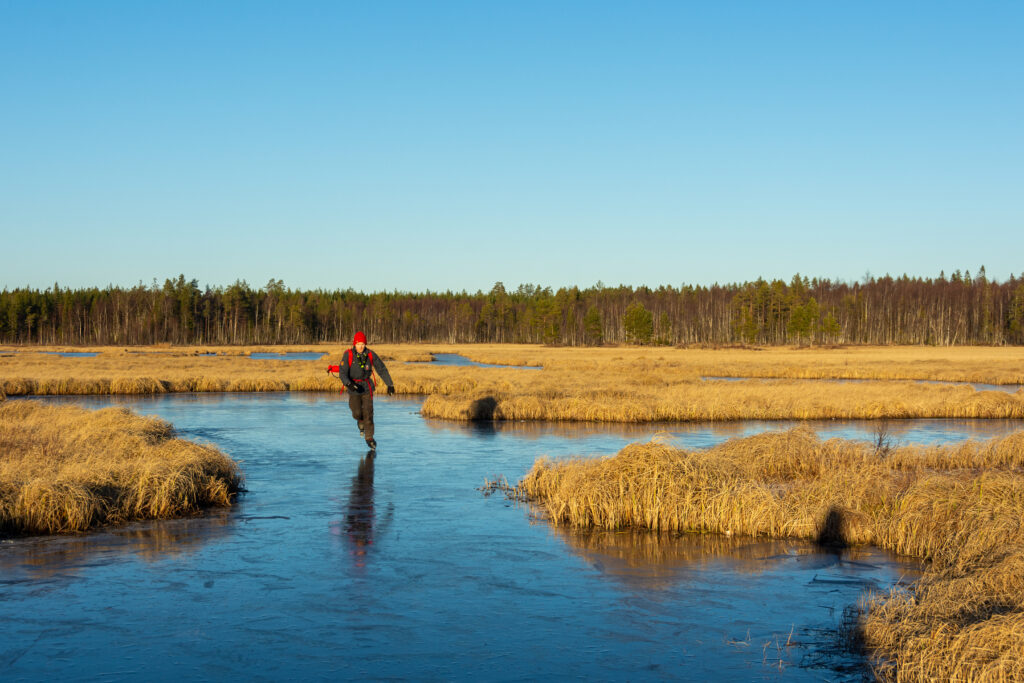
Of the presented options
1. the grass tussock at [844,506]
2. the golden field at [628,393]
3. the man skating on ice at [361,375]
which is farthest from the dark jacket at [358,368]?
the golden field at [628,393]

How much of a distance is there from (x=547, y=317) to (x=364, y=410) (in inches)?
5074

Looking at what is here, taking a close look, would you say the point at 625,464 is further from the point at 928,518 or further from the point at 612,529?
the point at 928,518

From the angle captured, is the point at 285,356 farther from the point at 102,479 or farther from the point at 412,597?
the point at 412,597

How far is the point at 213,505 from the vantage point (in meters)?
13.7

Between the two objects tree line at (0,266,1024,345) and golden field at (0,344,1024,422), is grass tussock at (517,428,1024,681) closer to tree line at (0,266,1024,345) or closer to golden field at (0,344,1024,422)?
golden field at (0,344,1024,422)

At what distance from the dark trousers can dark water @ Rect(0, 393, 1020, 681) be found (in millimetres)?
4049

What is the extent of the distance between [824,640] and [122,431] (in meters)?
15.5

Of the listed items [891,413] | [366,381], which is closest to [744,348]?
[891,413]

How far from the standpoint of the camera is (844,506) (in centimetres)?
1230

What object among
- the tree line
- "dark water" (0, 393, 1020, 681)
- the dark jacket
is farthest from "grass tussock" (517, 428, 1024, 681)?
the tree line

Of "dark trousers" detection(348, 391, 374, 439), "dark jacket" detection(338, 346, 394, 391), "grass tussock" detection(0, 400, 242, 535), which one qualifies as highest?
"dark jacket" detection(338, 346, 394, 391)

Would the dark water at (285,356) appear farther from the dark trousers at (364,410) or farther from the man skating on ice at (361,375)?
the man skating on ice at (361,375)

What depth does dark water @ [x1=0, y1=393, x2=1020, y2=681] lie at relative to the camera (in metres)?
7.16

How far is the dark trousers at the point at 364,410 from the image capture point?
19016mm
